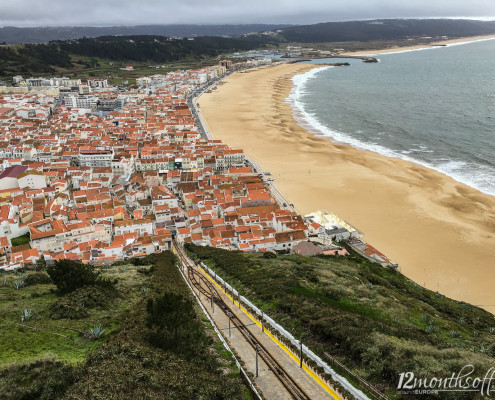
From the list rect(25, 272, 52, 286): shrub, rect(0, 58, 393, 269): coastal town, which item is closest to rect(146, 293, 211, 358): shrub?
rect(25, 272, 52, 286): shrub

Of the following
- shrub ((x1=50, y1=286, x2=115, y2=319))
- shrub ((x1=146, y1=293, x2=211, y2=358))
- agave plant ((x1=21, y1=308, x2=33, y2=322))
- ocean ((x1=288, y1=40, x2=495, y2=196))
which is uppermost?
ocean ((x1=288, y1=40, x2=495, y2=196))

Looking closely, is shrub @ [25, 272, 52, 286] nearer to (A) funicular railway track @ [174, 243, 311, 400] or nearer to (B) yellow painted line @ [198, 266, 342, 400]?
(A) funicular railway track @ [174, 243, 311, 400]

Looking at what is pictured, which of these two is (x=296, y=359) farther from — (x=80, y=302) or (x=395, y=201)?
(x=395, y=201)

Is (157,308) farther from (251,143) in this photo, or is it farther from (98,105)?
(98,105)

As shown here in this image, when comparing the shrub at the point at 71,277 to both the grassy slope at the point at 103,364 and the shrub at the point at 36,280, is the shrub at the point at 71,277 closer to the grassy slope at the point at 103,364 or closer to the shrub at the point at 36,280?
the grassy slope at the point at 103,364

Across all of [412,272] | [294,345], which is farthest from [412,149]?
[294,345]

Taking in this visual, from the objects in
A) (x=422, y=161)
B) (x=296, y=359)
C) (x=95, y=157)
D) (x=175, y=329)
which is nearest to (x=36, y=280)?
(x=175, y=329)
